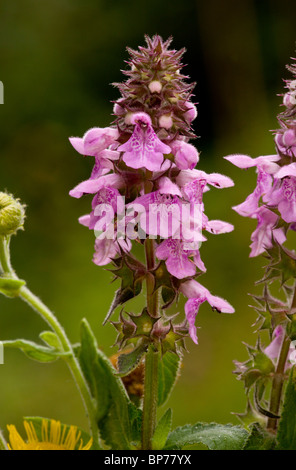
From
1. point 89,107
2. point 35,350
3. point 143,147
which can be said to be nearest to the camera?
point 143,147

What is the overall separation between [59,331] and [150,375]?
0.12 metres

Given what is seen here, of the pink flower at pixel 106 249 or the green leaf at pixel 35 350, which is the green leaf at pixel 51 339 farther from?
the pink flower at pixel 106 249

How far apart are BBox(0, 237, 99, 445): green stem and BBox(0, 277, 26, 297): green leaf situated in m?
0.01

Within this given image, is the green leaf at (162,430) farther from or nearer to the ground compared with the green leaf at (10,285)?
nearer to the ground

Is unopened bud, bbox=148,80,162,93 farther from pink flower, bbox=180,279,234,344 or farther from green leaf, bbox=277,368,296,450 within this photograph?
green leaf, bbox=277,368,296,450

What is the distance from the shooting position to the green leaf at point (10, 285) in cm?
70

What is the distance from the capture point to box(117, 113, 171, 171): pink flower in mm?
601

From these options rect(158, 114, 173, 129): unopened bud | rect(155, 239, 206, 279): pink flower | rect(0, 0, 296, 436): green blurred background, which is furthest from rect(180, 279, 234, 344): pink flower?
rect(0, 0, 296, 436): green blurred background

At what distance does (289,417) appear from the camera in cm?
65

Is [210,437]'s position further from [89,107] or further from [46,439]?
[89,107]

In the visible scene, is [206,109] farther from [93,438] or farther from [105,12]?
[93,438]

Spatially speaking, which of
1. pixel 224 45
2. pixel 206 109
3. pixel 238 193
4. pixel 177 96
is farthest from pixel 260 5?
pixel 177 96

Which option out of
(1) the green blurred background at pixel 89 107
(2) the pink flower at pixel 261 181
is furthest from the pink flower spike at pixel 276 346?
(1) the green blurred background at pixel 89 107

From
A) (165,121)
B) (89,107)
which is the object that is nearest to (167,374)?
(165,121)
